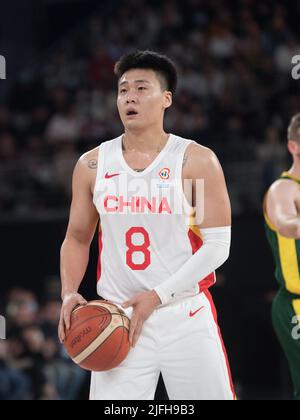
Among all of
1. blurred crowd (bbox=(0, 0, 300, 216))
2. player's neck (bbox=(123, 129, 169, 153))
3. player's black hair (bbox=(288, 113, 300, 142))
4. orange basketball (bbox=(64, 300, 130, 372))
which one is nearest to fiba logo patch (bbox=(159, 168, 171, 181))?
player's neck (bbox=(123, 129, 169, 153))

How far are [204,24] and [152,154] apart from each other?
964cm

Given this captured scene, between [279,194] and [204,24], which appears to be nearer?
[279,194]

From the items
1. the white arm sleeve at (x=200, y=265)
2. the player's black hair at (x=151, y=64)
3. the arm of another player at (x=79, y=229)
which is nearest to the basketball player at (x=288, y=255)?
the white arm sleeve at (x=200, y=265)

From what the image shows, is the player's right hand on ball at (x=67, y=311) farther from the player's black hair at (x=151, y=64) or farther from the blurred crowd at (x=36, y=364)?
the blurred crowd at (x=36, y=364)

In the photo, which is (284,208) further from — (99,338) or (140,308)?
Answer: (99,338)

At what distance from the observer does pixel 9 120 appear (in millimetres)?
14289

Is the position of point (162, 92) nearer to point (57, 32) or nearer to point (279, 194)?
point (279, 194)

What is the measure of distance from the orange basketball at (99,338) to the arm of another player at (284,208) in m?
1.36

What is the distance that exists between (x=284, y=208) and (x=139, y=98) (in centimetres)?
133

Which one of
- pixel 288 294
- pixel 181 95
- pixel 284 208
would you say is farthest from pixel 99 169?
pixel 181 95

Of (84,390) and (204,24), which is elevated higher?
(204,24)

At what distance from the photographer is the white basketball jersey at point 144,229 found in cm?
492
